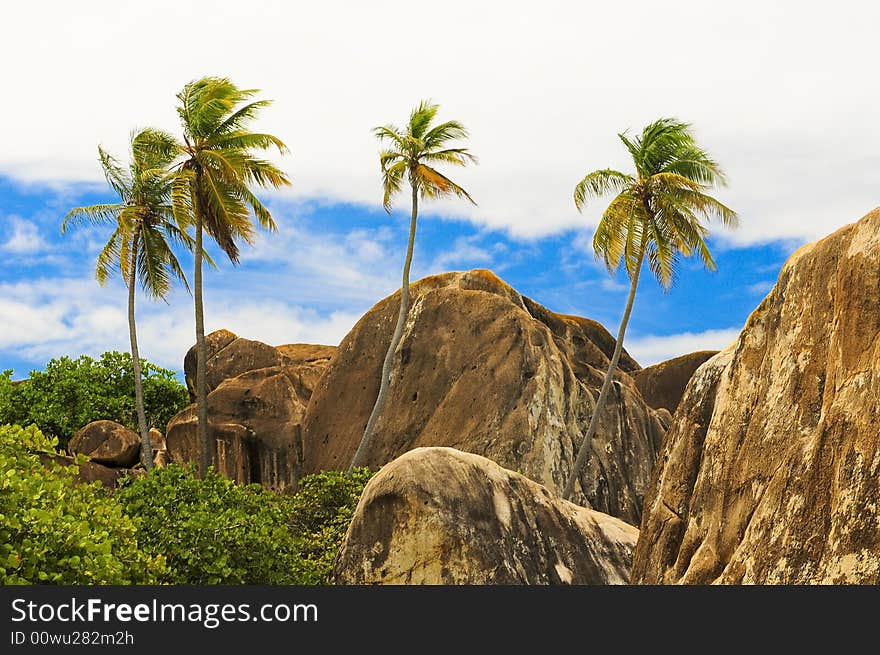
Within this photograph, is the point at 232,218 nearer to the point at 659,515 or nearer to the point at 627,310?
the point at 627,310

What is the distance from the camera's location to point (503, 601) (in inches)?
334

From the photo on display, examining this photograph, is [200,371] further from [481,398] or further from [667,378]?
[667,378]

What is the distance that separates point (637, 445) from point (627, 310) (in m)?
4.03

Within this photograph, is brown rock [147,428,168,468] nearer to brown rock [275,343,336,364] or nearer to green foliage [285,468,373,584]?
brown rock [275,343,336,364]

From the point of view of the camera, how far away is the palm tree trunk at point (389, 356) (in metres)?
26.9

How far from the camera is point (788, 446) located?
9797 mm

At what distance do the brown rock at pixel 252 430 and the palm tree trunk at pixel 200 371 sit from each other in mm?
612

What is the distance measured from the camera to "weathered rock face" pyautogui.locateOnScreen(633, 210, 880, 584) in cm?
879

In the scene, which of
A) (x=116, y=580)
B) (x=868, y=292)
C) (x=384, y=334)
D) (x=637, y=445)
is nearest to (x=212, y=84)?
(x=384, y=334)

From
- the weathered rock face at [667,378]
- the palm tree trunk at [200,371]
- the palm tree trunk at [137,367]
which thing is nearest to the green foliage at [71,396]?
the palm tree trunk at [137,367]

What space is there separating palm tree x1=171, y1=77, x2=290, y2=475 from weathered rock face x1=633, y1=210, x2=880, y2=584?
18715 mm

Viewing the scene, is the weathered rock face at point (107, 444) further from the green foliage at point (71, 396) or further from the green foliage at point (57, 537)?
the green foliage at point (57, 537)

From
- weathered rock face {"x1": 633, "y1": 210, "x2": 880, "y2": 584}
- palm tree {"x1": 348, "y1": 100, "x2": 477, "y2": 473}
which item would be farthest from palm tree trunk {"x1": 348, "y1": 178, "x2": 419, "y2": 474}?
weathered rock face {"x1": 633, "y1": 210, "x2": 880, "y2": 584}

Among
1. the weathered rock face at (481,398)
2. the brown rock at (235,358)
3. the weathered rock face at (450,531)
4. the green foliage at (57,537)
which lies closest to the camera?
the green foliage at (57,537)
